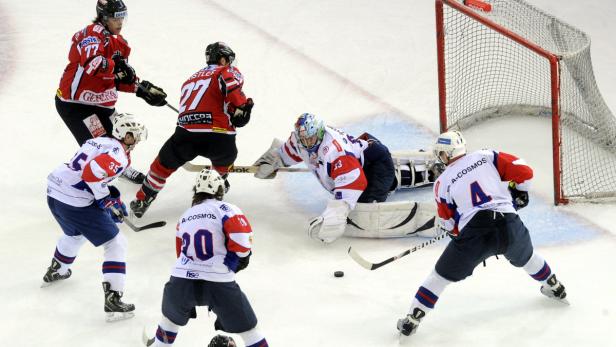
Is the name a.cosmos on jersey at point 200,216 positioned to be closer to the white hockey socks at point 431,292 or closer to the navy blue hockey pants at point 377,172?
the white hockey socks at point 431,292

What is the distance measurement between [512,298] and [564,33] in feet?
6.84

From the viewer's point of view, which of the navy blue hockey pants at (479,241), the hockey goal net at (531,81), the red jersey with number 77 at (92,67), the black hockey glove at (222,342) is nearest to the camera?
the black hockey glove at (222,342)

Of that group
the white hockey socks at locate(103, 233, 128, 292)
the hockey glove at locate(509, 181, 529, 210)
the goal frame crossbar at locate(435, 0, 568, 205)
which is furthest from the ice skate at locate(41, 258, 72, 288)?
the goal frame crossbar at locate(435, 0, 568, 205)

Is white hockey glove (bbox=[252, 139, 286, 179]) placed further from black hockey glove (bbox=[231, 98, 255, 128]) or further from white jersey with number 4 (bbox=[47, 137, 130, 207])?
white jersey with number 4 (bbox=[47, 137, 130, 207])

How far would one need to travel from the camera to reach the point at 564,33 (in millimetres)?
6031

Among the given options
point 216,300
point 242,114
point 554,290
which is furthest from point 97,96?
point 554,290

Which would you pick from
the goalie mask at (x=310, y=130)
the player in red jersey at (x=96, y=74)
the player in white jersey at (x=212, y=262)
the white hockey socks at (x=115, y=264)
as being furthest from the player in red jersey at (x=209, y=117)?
the player in white jersey at (x=212, y=262)

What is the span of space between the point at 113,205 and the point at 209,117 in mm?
933

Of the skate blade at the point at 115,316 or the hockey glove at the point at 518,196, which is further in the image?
the skate blade at the point at 115,316

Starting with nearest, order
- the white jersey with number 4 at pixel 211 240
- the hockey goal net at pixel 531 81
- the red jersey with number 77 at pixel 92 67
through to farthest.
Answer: the white jersey with number 4 at pixel 211 240
the red jersey with number 77 at pixel 92 67
the hockey goal net at pixel 531 81

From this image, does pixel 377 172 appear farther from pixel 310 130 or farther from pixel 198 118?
pixel 198 118

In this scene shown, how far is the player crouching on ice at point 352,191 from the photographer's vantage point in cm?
520

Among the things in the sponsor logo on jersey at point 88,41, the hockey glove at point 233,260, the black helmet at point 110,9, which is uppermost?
the black helmet at point 110,9

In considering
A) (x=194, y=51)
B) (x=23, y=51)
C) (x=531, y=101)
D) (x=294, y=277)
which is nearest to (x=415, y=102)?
(x=531, y=101)
